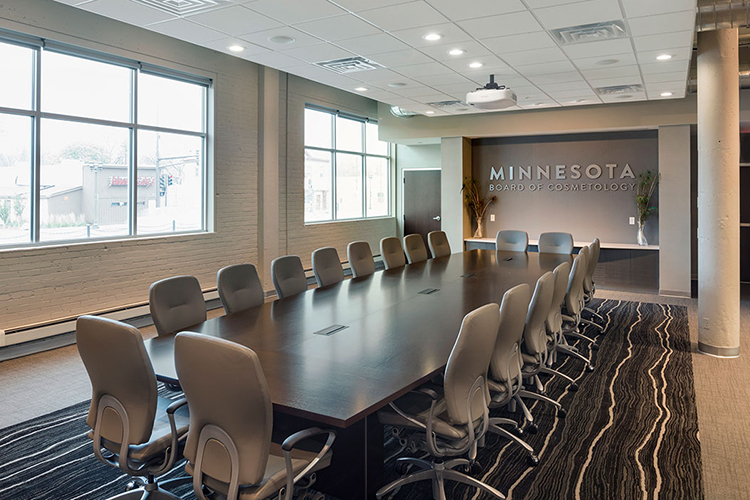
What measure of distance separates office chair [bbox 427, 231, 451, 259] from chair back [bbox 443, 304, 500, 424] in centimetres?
494

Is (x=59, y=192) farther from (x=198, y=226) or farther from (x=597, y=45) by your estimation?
(x=597, y=45)

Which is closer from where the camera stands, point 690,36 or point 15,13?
point 690,36

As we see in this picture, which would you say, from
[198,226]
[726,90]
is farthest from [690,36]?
[198,226]

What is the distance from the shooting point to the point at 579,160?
9586 millimetres

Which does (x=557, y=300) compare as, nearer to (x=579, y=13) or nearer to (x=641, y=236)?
(x=579, y=13)

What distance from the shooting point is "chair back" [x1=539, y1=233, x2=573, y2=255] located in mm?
7504

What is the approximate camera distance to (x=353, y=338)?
3215mm

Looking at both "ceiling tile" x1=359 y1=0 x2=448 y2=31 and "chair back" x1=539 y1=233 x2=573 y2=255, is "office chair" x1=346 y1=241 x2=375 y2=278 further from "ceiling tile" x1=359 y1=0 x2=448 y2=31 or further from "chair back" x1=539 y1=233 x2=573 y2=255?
"chair back" x1=539 y1=233 x2=573 y2=255

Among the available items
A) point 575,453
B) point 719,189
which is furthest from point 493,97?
point 575,453

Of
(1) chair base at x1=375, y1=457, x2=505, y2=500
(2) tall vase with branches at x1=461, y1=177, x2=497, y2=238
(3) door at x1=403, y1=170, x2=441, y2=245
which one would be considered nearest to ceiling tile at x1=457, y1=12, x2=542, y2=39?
(1) chair base at x1=375, y1=457, x2=505, y2=500

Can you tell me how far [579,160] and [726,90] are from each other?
14.4 feet

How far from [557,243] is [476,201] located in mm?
2864

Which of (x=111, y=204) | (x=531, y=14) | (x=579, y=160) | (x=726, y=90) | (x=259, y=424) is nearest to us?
(x=259, y=424)

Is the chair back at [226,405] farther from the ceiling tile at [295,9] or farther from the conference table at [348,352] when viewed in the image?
the ceiling tile at [295,9]
